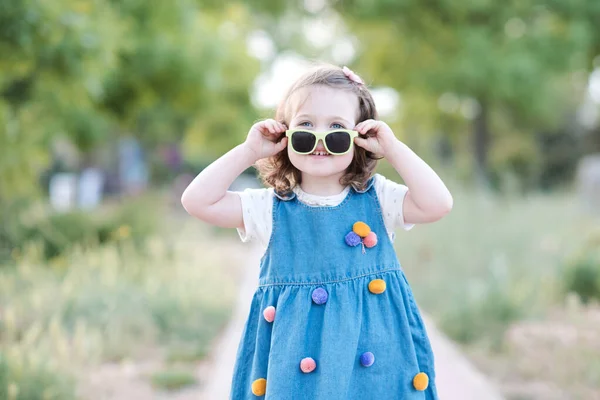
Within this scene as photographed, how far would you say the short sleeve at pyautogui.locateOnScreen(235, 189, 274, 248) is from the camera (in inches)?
87.0

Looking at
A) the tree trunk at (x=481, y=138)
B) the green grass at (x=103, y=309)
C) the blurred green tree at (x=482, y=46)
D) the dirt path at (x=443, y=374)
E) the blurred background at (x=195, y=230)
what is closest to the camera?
the dirt path at (x=443, y=374)

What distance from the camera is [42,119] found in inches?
269

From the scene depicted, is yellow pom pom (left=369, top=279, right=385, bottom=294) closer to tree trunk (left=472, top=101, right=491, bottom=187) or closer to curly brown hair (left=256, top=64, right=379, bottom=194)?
curly brown hair (left=256, top=64, right=379, bottom=194)

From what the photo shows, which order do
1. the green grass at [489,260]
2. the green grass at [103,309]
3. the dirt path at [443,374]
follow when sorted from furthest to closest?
the green grass at [489,260] < the green grass at [103,309] < the dirt path at [443,374]

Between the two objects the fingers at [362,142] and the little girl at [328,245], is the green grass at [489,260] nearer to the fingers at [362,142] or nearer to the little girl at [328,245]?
the little girl at [328,245]

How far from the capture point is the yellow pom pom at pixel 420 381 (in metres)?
2.11

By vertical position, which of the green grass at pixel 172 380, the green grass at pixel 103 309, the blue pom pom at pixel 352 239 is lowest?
the blue pom pom at pixel 352 239

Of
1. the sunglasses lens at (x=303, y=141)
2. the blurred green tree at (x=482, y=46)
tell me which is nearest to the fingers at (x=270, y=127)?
the sunglasses lens at (x=303, y=141)

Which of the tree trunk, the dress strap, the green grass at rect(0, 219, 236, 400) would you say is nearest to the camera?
the dress strap

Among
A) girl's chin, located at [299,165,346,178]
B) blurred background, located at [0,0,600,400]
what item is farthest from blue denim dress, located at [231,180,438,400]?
blurred background, located at [0,0,600,400]

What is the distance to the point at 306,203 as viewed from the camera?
2.21 meters

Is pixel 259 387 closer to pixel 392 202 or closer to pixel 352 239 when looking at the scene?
pixel 352 239

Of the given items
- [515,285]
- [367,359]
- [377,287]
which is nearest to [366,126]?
[377,287]

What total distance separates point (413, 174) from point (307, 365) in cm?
70
